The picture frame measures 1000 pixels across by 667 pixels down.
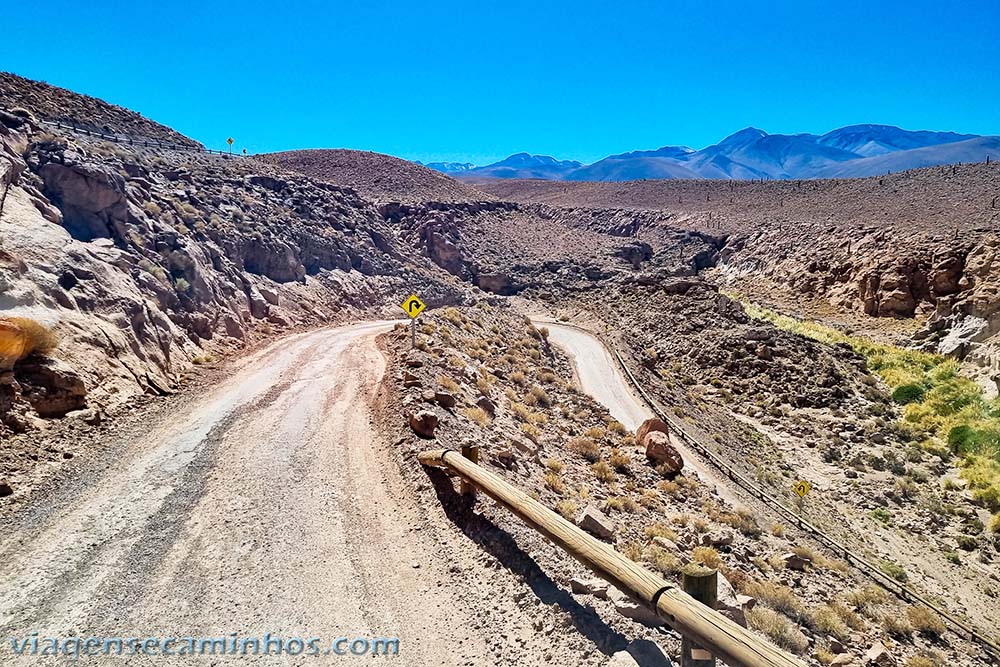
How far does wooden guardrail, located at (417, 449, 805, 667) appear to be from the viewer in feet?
15.5

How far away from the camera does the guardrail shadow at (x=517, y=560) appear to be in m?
6.00

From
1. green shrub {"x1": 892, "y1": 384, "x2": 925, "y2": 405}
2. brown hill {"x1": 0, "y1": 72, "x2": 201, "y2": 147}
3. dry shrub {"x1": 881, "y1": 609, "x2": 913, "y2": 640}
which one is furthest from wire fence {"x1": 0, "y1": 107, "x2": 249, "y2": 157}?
green shrub {"x1": 892, "y1": 384, "x2": 925, "y2": 405}

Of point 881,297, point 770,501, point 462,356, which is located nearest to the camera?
point 770,501

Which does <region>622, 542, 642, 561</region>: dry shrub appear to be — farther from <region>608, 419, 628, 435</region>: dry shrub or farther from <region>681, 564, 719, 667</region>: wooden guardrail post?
<region>608, 419, 628, 435</region>: dry shrub

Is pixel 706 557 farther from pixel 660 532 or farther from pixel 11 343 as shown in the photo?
pixel 11 343

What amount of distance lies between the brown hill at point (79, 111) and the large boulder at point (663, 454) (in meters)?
30.5

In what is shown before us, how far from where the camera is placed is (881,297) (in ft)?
124

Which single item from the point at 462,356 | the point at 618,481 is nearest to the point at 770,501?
the point at 618,481

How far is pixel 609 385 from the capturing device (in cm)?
2662

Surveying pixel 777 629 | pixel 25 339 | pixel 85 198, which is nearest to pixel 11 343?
pixel 25 339

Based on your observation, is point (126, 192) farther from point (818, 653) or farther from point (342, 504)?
point (818, 653)

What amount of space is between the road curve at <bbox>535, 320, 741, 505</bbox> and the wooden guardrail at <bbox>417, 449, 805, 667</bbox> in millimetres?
10763

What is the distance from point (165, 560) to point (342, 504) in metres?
2.35

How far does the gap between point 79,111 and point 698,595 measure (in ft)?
138
